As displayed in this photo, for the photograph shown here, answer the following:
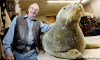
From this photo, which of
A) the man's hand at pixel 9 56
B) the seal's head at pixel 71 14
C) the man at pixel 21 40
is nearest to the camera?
the seal's head at pixel 71 14

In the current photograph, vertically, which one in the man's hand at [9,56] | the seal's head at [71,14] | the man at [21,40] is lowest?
the man's hand at [9,56]

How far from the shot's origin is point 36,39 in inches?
95.2

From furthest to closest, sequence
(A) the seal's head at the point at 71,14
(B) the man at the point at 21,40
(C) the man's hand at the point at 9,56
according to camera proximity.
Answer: (B) the man at the point at 21,40, (C) the man's hand at the point at 9,56, (A) the seal's head at the point at 71,14

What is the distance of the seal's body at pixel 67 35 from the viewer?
1.91 metres

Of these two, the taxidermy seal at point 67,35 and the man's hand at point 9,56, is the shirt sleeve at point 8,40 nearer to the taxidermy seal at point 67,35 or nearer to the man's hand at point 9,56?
the man's hand at point 9,56

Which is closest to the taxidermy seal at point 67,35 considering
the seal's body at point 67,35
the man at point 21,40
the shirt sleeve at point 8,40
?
the seal's body at point 67,35

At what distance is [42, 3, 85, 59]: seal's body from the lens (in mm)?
1906

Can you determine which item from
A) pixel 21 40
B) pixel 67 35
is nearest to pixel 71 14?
pixel 67 35

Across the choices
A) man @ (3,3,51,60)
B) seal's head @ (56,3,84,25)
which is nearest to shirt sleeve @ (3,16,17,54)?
man @ (3,3,51,60)

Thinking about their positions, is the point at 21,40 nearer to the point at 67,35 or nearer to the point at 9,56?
the point at 9,56

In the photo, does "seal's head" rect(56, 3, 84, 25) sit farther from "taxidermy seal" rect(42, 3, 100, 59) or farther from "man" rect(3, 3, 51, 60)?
"man" rect(3, 3, 51, 60)

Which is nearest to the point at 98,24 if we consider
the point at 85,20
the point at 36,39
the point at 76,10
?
the point at 85,20

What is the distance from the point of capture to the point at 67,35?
199 cm

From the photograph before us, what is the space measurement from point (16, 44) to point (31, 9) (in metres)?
0.46
